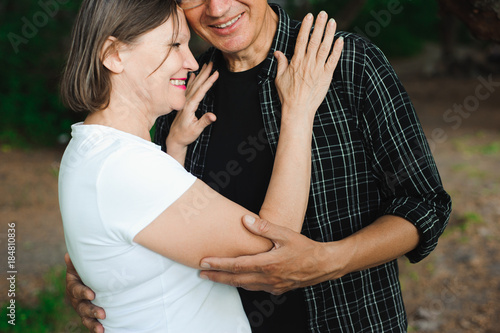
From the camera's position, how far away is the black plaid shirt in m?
1.60

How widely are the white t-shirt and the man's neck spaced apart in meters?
0.60

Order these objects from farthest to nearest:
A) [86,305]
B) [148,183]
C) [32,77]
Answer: [32,77], [86,305], [148,183]

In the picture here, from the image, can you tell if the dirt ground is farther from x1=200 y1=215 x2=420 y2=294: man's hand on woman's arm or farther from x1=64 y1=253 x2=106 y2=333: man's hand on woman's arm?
x1=64 y1=253 x2=106 y2=333: man's hand on woman's arm

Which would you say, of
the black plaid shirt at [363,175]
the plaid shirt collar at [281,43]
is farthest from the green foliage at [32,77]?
the black plaid shirt at [363,175]

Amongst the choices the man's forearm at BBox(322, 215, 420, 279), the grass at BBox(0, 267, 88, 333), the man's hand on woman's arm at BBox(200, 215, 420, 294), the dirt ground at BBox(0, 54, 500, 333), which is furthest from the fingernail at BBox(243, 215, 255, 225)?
the dirt ground at BBox(0, 54, 500, 333)

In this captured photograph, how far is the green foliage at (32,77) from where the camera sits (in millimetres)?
7711

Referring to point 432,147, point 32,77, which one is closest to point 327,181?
point 432,147

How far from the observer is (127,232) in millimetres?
1332

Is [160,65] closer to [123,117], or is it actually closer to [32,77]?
[123,117]

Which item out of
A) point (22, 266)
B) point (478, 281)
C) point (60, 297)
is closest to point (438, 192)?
point (478, 281)

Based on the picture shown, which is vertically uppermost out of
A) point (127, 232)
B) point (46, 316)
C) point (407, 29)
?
point (127, 232)

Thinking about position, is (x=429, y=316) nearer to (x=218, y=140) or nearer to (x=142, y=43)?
(x=218, y=140)

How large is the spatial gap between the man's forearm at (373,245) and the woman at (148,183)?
16 cm

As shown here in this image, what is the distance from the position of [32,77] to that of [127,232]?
7.37m
